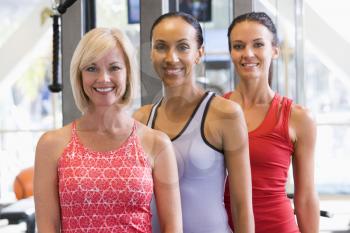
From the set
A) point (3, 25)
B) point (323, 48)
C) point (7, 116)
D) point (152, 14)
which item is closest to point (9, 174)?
point (7, 116)

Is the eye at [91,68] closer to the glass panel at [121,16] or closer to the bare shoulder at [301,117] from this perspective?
the bare shoulder at [301,117]

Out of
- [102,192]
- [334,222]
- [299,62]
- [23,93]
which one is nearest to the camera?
[102,192]

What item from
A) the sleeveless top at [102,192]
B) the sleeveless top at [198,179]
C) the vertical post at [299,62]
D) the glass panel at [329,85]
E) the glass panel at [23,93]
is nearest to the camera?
the sleeveless top at [102,192]

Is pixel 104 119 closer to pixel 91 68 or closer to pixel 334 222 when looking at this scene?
pixel 91 68

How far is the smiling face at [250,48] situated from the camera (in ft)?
4.52

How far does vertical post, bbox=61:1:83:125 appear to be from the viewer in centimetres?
197

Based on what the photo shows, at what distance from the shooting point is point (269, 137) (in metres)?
1.39

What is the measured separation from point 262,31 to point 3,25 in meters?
4.42

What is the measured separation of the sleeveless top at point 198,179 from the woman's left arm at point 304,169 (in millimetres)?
272

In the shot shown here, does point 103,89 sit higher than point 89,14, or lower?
lower

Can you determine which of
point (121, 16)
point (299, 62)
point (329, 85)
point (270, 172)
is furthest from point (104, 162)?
point (329, 85)

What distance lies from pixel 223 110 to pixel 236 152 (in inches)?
3.9

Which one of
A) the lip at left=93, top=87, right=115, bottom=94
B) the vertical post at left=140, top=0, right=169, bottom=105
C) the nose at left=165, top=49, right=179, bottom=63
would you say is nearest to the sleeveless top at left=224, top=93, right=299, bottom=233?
the nose at left=165, top=49, right=179, bottom=63

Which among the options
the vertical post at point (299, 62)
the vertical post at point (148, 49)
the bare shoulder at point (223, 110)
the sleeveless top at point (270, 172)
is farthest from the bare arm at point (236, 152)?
the vertical post at point (299, 62)
